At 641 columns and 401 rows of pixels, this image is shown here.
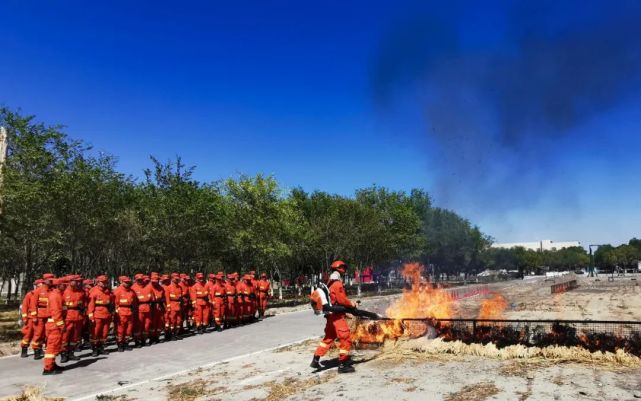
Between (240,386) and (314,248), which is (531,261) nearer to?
(314,248)

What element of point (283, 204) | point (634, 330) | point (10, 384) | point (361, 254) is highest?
point (283, 204)

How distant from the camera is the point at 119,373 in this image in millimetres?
10211

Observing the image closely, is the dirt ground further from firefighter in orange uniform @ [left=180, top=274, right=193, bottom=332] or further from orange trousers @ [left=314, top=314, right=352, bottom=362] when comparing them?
firefighter in orange uniform @ [left=180, top=274, right=193, bottom=332]

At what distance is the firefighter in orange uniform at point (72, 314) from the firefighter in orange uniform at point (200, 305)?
4510 millimetres

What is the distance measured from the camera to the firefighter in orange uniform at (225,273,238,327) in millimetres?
17375

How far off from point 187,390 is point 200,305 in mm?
7850

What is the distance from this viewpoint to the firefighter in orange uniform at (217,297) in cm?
1658

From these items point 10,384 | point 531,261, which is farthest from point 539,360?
point 531,261

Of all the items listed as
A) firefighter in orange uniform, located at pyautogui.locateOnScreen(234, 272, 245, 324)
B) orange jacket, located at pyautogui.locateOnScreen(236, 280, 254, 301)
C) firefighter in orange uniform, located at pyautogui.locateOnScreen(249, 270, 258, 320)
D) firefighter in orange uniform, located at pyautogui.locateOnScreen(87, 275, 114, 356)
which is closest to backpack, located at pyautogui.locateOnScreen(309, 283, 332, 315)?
firefighter in orange uniform, located at pyautogui.locateOnScreen(87, 275, 114, 356)

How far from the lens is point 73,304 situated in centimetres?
1146

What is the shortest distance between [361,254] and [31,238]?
96.4 feet

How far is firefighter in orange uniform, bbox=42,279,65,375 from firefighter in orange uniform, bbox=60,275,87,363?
47 centimetres

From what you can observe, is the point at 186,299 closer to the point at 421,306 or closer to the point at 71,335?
the point at 71,335

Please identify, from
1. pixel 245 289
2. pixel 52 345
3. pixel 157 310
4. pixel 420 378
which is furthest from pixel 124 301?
pixel 420 378
